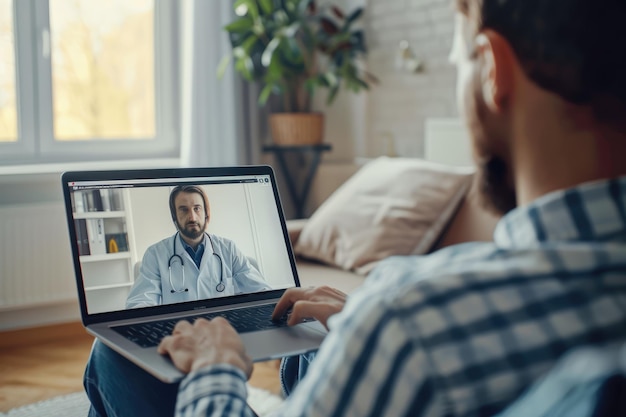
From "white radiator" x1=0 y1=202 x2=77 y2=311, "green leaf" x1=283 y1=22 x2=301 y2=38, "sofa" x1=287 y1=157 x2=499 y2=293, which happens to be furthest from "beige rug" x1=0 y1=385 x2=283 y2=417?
"green leaf" x1=283 y1=22 x2=301 y2=38

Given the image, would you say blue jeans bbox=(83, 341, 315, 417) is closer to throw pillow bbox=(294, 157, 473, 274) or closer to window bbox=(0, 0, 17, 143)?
throw pillow bbox=(294, 157, 473, 274)

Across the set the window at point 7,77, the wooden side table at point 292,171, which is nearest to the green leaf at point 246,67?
the wooden side table at point 292,171

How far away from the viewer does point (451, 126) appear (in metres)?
3.24

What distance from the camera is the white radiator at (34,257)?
3055mm

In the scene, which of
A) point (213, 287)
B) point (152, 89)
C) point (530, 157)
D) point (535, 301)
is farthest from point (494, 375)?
point (152, 89)

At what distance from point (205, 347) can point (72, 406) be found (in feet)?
5.90

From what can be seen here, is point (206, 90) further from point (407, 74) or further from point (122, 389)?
point (122, 389)

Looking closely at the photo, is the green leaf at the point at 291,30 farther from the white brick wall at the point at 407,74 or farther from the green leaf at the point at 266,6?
the white brick wall at the point at 407,74

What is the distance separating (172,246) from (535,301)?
0.72 m

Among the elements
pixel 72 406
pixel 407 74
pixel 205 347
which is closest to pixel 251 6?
pixel 407 74

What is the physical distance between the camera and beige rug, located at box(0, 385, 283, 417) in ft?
7.70

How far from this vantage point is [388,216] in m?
2.46

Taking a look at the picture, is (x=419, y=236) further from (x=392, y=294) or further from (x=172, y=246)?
(x=392, y=294)

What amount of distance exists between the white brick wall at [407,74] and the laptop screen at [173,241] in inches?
87.4
